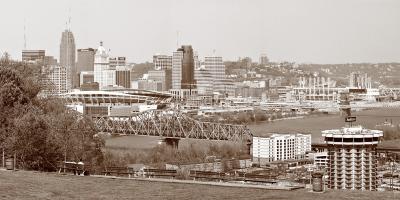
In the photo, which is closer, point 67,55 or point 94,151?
point 94,151

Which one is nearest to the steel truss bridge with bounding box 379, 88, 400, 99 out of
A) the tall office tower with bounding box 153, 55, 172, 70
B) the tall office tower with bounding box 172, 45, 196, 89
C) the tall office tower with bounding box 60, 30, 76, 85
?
the tall office tower with bounding box 172, 45, 196, 89

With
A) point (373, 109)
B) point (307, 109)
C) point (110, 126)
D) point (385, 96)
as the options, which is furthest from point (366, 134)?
point (385, 96)

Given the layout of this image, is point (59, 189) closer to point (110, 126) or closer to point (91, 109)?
point (110, 126)

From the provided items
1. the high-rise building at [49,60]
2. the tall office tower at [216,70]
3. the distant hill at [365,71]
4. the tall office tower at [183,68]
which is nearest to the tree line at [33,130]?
the high-rise building at [49,60]

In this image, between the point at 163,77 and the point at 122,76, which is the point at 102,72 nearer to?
the point at 122,76

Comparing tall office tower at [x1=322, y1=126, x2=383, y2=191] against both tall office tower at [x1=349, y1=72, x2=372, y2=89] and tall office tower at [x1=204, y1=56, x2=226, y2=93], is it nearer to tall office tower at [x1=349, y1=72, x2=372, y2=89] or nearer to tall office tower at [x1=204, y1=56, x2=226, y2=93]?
tall office tower at [x1=349, y1=72, x2=372, y2=89]

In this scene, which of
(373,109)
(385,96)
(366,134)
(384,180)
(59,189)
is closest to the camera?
(59,189)
